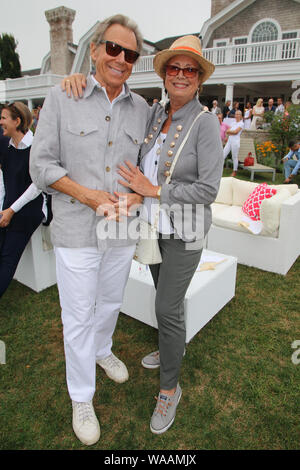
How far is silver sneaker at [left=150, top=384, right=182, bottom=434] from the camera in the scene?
198cm

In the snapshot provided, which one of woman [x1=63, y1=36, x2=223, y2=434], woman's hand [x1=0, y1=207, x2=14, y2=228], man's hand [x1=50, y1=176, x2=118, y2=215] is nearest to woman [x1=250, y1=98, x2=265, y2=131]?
woman's hand [x1=0, y1=207, x2=14, y2=228]

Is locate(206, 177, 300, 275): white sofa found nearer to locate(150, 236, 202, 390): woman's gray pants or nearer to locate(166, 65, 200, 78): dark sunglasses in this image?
locate(150, 236, 202, 390): woman's gray pants

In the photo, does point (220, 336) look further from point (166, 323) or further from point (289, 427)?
point (166, 323)

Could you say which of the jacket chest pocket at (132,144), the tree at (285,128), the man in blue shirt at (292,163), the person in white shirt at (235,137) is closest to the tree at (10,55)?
the person in white shirt at (235,137)

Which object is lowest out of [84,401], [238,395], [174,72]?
[238,395]

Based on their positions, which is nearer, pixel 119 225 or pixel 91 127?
pixel 91 127

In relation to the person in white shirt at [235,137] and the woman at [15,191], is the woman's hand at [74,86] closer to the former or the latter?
the woman at [15,191]

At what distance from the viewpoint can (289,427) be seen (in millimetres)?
2027

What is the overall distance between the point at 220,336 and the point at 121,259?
1.42 meters

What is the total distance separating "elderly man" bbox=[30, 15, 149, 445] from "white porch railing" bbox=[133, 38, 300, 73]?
1577 cm

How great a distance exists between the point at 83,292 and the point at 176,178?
2.71 feet

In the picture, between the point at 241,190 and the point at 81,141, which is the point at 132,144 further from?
the point at 241,190

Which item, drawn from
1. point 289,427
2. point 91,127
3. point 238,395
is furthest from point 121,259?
point 289,427

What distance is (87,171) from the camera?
1.70 meters
